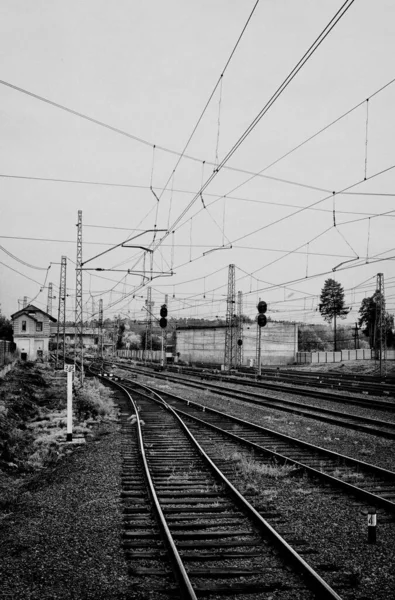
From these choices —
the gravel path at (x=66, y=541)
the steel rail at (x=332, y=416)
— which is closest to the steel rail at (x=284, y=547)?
the gravel path at (x=66, y=541)

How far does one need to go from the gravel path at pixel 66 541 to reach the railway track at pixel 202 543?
27cm

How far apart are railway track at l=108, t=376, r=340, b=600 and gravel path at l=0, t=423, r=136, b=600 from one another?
27cm

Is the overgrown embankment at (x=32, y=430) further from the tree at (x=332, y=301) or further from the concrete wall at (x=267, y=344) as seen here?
the tree at (x=332, y=301)

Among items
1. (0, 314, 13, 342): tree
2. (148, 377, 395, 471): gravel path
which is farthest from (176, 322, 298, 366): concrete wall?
(148, 377, 395, 471): gravel path

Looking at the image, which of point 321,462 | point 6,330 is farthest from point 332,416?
point 6,330

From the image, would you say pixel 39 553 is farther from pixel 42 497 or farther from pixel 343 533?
pixel 343 533

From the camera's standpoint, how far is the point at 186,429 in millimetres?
16281

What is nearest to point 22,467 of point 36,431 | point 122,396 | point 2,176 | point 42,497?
point 42,497

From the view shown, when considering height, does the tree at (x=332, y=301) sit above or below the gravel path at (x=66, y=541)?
above

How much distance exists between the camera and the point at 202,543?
22.3 ft

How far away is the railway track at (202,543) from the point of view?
5.54 metres

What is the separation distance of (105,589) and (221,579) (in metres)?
1.27

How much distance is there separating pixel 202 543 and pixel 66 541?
183 centimetres

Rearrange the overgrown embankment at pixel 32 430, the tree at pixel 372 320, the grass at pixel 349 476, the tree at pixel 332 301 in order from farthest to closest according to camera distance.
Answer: the tree at pixel 332 301 < the tree at pixel 372 320 < the overgrown embankment at pixel 32 430 < the grass at pixel 349 476
